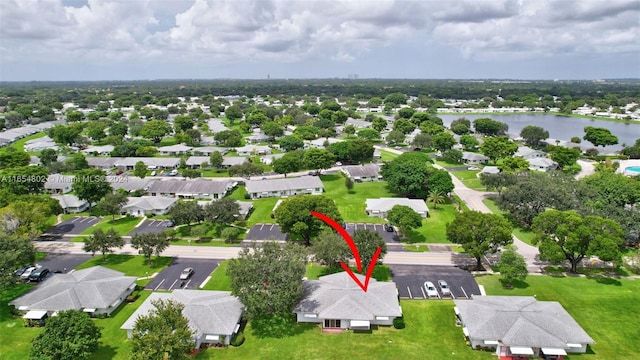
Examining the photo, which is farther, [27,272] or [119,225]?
[119,225]

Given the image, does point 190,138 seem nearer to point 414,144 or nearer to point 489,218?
point 414,144

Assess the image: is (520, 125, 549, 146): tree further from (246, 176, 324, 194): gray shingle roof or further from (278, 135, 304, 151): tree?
(246, 176, 324, 194): gray shingle roof

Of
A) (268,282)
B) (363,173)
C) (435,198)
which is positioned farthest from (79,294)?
(363,173)

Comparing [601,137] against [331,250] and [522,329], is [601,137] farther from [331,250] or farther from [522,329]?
[331,250]

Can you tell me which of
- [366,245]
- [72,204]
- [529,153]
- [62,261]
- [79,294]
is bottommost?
[62,261]

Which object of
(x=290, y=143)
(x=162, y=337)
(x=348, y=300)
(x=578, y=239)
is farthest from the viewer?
(x=290, y=143)

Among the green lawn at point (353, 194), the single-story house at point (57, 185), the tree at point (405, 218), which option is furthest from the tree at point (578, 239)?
the single-story house at point (57, 185)

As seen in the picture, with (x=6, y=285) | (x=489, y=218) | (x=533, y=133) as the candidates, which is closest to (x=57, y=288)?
(x=6, y=285)

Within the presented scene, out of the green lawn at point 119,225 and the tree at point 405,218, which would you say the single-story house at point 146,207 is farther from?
the tree at point 405,218
